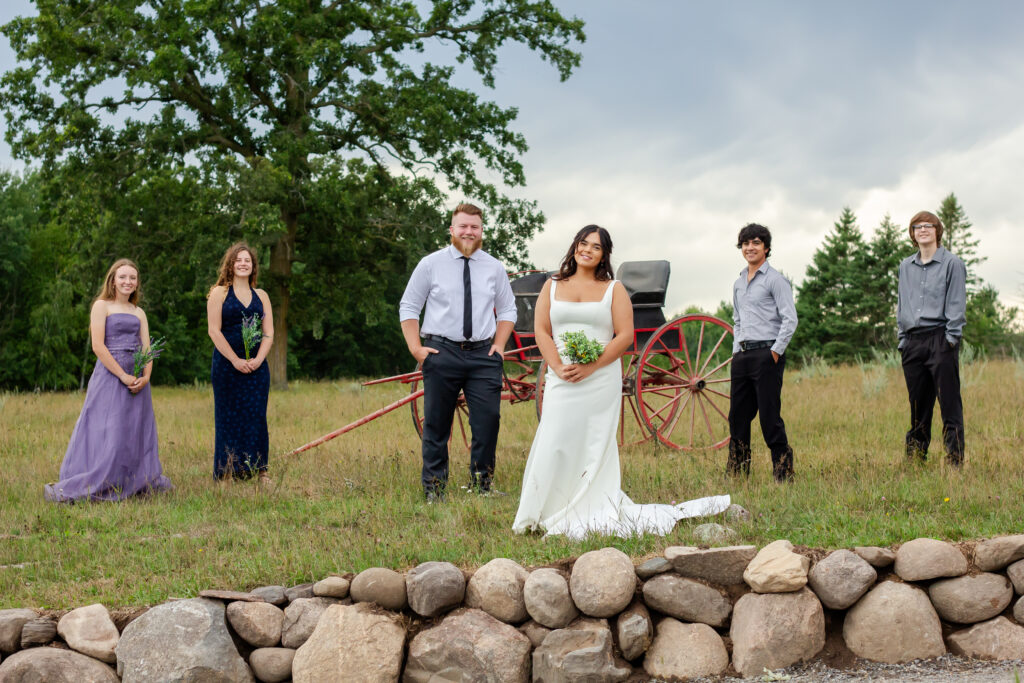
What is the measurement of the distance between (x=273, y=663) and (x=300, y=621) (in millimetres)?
252

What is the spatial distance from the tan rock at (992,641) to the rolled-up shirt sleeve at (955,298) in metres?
2.55

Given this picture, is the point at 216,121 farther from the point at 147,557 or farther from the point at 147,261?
the point at 147,557

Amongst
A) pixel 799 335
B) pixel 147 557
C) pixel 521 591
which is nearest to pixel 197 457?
pixel 147 557

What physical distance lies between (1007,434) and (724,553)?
563 cm

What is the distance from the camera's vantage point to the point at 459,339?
6598 millimetres

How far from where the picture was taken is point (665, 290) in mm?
9141

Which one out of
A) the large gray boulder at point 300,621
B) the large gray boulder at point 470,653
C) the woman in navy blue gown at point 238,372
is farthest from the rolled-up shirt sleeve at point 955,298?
the woman in navy blue gown at point 238,372

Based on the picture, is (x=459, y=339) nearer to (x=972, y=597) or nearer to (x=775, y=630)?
(x=775, y=630)

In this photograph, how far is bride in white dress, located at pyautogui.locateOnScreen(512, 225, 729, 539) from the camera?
5754 millimetres

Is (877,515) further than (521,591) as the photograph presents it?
Yes

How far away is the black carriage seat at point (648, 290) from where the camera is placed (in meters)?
9.08

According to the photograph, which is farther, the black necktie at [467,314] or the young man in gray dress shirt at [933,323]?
the young man in gray dress shirt at [933,323]

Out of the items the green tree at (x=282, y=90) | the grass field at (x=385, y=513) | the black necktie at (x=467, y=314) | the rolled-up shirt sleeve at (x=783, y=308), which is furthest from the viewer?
the green tree at (x=282, y=90)

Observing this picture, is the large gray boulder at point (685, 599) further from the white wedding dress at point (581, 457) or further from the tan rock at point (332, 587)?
the tan rock at point (332, 587)
